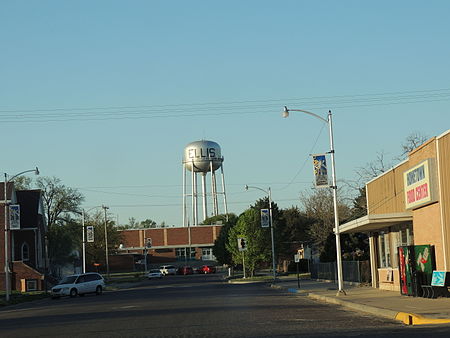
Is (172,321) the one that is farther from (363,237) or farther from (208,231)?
(208,231)

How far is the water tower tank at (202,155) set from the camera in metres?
121

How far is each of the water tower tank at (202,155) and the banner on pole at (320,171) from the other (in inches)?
3382

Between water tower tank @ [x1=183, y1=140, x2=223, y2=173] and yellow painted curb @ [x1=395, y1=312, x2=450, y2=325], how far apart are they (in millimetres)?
99729

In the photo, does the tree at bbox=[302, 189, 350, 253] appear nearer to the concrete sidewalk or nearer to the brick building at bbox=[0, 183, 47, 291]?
the brick building at bbox=[0, 183, 47, 291]

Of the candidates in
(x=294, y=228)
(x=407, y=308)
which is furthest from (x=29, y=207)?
(x=407, y=308)

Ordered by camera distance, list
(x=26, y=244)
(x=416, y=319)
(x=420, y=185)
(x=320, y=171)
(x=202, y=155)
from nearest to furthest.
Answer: (x=416, y=319), (x=420, y=185), (x=320, y=171), (x=26, y=244), (x=202, y=155)

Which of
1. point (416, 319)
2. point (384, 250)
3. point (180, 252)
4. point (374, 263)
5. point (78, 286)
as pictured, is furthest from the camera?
point (180, 252)

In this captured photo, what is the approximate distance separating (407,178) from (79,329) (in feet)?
53.9

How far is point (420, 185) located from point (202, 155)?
9168 cm

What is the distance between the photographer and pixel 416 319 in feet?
66.6

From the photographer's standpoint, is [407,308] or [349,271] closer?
[407,308]

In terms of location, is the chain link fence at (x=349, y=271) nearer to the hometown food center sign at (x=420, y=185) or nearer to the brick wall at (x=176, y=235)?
the hometown food center sign at (x=420, y=185)

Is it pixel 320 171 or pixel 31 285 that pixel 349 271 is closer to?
pixel 320 171

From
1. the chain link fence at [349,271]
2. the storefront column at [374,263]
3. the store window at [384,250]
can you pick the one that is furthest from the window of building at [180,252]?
the store window at [384,250]
